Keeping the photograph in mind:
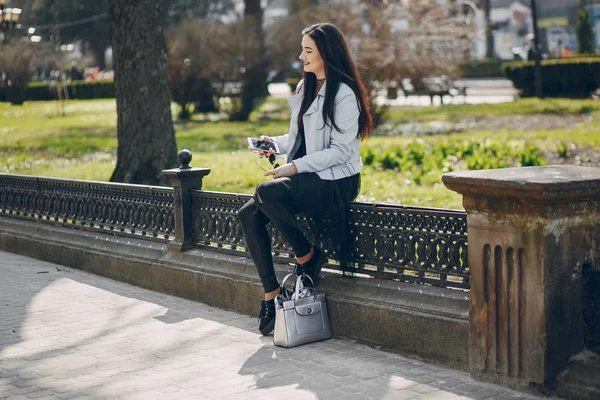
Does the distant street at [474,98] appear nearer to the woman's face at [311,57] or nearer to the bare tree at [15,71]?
the bare tree at [15,71]

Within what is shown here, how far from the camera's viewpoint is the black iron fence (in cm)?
564

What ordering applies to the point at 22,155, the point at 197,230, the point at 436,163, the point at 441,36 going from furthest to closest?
the point at 441,36 < the point at 22,155 < the point at 436,163 < the point at 197,230

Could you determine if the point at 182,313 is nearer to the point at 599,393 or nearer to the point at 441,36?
the point at 599,393

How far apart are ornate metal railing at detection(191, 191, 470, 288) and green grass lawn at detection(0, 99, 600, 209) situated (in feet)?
15.5

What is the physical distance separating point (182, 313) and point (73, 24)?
162ft

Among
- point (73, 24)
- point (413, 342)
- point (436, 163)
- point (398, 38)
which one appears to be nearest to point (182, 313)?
point (413, 342)

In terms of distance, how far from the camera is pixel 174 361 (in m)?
5.89

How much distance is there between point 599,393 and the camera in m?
4.69

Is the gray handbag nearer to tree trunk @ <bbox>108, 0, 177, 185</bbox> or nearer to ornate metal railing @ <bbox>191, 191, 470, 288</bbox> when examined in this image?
ornate metal railing @ <bbox>191, 191, 470, 288</bbox>

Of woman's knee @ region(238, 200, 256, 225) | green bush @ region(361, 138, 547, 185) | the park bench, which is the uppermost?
the park bench

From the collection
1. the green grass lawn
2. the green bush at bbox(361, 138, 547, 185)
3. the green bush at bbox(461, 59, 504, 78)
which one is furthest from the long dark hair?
the green bush at bbox(461, 59, 504, 78)

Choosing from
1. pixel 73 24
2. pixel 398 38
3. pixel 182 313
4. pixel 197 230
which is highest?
pixel 73 24

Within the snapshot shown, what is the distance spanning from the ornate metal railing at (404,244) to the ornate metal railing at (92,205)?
137 cm

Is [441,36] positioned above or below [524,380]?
above
